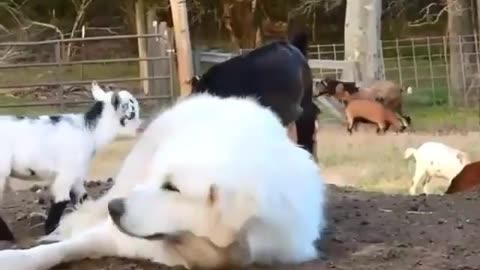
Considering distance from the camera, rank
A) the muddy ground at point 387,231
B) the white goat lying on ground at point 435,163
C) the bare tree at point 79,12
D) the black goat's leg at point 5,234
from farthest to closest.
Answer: the bare tree at point 79,12, the white goat lying on ground at point 435,163, the black goat's leg at point 5,234, the muddy ground at point 387,231

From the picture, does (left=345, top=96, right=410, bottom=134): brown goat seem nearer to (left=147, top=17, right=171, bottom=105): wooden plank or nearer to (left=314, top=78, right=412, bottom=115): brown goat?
(left=314, top=78, right=412, bottom=115): brown goat

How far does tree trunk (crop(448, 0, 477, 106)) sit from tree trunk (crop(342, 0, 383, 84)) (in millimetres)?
846

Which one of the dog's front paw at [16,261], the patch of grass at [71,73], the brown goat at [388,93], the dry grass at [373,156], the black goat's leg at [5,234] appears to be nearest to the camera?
the dog's front paw at [16,261]

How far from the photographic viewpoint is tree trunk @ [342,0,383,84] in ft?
23.2

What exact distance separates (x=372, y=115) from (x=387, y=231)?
14.1 ft

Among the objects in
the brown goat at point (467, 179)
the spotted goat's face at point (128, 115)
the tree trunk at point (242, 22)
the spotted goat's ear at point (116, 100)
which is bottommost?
the brown goat at point (467, 179)

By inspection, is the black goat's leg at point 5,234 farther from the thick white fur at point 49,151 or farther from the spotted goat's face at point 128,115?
the spotted goat's face at point 128,115

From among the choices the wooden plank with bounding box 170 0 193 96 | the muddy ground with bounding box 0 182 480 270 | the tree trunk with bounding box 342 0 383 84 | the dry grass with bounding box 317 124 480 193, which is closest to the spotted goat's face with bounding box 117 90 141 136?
the muddy ground with bounding box 0 182 480 270

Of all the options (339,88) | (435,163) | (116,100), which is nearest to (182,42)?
(339,88)

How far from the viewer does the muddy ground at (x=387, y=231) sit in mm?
1849

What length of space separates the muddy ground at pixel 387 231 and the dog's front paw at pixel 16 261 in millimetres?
88

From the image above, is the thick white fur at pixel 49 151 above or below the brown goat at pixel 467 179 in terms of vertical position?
above

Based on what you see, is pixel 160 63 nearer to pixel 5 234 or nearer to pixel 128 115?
pixel 128 115

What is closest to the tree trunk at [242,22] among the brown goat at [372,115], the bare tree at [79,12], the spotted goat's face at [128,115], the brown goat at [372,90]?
the bare tree at [79,12]
